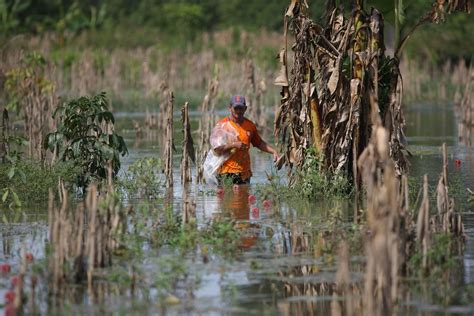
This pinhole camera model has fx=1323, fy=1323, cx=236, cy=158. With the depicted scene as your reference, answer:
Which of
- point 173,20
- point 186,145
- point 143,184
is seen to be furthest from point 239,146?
point 173,20

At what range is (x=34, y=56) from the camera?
76.0 ft

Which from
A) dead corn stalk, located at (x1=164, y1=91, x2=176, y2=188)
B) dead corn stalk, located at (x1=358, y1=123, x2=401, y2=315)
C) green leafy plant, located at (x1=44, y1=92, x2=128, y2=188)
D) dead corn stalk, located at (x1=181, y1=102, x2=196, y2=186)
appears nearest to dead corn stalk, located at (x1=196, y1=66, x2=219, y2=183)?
dead corn stalk, located at (x1=164, y1=91, x2=176, y2=188)

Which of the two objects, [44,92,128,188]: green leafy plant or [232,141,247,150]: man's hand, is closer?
[44,92,128,188]: green leafy plant

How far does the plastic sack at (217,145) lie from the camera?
1595cm

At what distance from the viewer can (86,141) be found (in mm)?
14969

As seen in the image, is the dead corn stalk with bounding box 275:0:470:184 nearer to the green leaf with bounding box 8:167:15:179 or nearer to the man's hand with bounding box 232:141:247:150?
the man's hand with bounding box 232:141:247:150

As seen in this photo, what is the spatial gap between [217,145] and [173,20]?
3277 cm

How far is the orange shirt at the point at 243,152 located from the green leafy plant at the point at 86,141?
165 cm

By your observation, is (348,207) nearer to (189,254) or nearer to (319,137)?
(319,137)

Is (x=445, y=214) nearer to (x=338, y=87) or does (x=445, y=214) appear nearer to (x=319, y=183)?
(x=319, y=183)

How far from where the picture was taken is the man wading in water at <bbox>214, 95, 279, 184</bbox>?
15.8 m

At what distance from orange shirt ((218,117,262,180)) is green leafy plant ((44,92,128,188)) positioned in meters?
1.65

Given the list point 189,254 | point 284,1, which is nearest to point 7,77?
point 189,254

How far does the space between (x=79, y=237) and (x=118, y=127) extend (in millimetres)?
17072
